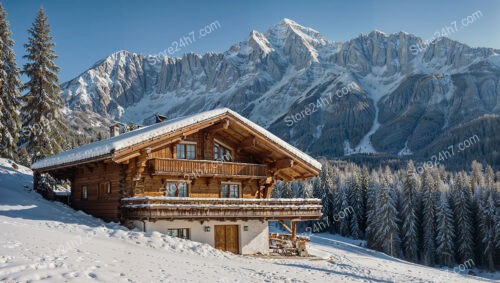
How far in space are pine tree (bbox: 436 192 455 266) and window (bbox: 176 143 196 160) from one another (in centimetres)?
5190

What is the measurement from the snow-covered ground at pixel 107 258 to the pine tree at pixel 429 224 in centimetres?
4973

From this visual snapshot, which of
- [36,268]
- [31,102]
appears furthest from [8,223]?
[31,102]

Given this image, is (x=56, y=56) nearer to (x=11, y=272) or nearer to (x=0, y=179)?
(x=0, y=179)

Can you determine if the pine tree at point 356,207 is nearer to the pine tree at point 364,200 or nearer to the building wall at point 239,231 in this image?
the pine tree at point 364,200

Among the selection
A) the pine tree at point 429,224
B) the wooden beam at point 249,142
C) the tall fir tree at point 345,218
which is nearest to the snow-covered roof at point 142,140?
the wooden beam at point 249,142

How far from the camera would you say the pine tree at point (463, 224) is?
215ft

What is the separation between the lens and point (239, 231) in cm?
2445

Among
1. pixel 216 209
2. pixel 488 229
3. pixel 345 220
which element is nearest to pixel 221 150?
pixel 216 209

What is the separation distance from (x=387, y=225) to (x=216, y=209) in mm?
48822

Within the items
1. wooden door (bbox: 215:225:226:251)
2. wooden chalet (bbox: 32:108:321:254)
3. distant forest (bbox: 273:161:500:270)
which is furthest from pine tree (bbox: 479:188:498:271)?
wooden door (bbox: 215:225:226:251)

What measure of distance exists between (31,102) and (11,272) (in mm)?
29146

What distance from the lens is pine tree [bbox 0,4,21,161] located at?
1448 inches

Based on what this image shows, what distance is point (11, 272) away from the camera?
36.3 feet

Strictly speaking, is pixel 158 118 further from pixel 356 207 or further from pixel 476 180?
pixel 476 180
